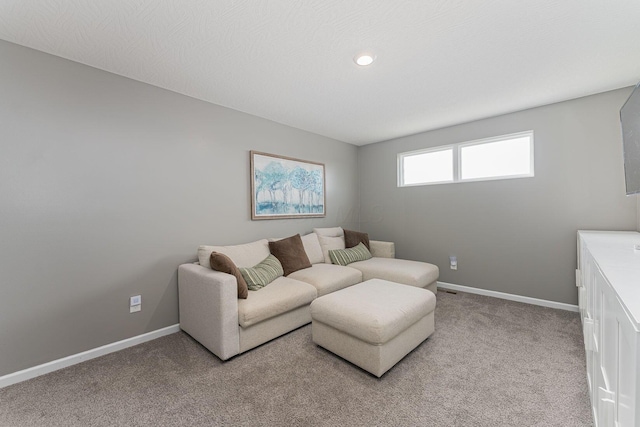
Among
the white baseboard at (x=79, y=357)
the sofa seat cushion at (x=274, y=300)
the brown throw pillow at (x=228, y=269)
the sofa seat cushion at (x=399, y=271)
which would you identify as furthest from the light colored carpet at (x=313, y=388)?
the sofa seat cushion at (x=399, y=271)

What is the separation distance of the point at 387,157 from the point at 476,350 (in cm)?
308

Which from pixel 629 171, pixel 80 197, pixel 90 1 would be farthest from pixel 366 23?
pixel 80 197

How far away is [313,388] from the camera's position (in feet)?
5.59

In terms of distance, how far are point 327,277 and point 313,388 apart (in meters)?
1.24

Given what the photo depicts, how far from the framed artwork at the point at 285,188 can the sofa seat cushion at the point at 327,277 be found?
0.89 meters

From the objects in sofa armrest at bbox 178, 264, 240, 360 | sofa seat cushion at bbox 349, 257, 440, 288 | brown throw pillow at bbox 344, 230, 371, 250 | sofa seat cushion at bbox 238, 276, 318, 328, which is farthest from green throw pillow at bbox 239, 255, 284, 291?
brown throw pillow at bbox 344, 230, 371, 250

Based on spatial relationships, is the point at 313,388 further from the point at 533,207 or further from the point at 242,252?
the point at 533,207

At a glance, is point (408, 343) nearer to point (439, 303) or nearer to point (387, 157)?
point (439, 303)

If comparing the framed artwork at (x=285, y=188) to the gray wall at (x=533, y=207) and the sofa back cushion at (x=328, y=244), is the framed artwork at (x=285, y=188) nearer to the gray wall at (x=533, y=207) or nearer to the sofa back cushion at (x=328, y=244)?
the sofa back cushion at (x=328, y=244)

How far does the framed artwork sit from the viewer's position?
326 centimetres

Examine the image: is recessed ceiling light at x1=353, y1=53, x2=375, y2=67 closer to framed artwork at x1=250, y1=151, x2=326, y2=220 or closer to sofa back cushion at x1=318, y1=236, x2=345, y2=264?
framed artwork at x1=250, y1=151, x2=326, y2=220

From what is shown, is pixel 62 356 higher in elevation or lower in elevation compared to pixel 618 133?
lower

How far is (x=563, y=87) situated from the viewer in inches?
100

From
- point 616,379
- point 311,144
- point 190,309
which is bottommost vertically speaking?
point 190,309
